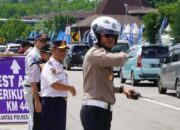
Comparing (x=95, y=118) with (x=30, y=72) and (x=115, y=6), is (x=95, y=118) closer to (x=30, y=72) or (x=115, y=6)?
(x=30, y=72)

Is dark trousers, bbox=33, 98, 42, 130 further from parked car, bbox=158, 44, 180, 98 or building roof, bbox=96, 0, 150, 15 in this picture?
building roof, bbox=96, 0, 150, 15

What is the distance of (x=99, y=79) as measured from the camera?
645 centimetres

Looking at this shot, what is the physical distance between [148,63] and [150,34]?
3148 cm

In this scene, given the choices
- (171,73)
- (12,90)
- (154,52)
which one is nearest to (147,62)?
(154,52)

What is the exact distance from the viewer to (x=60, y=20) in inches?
5153

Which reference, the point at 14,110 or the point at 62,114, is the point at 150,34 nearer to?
the point at 14,110

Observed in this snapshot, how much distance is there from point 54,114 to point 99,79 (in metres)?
1.76

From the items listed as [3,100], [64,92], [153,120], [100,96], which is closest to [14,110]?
[3,100]

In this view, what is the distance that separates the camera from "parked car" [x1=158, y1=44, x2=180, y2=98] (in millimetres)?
20828

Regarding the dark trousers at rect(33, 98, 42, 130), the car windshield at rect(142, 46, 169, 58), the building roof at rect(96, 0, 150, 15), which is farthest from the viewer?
the building roof at rect(96, 0, 150, 15)

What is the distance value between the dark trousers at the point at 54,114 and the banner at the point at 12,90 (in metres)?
4.74

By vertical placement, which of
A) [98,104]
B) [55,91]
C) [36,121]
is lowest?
[36,121]

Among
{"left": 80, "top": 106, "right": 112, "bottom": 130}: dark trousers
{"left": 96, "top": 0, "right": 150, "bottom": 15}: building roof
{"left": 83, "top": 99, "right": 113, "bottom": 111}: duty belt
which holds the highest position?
{"left": 83, "top": 99, "right": 113, "bottom": 111}: duty belt

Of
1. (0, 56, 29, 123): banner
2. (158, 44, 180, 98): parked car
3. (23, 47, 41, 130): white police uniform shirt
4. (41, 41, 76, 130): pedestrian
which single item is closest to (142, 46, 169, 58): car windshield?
(158, 44, 180, 98): parked car
